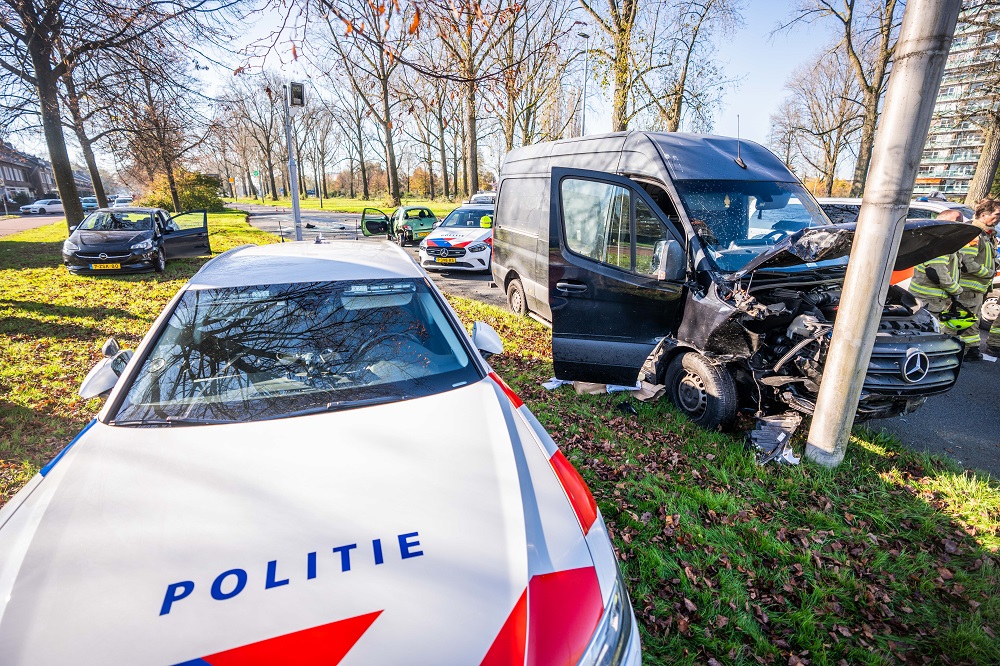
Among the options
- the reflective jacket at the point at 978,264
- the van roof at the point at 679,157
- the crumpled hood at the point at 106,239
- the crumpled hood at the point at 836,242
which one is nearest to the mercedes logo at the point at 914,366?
the crumpled hood at the point at 836,242

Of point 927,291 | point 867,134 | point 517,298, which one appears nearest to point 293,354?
point 517,298

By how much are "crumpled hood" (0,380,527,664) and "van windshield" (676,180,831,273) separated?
9.98 feet

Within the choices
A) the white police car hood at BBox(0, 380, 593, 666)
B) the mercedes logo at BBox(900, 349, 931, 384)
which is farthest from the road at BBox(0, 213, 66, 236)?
the mercedes logo at BBox(900, 349, 931, 384)

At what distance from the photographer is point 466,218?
13.3m

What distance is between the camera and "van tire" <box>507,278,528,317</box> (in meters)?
6.97

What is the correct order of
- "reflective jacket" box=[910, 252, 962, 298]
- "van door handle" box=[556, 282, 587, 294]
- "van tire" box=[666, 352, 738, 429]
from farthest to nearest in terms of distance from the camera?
"reflective jacket" box=[910, 252, 962, 298]
"van door handle" box=[556, 282, 587, 294]
"van tire" box=[666, 352, 738, 429]

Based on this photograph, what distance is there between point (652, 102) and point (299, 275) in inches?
739

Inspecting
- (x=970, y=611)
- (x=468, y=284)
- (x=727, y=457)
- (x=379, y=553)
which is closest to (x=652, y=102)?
(x=468, y=284)

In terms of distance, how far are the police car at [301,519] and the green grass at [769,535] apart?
48.8 inches

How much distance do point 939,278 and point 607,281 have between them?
4.29m

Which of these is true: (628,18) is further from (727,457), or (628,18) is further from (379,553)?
(379,553)

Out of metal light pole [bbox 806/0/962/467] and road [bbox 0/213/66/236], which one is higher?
metal light pole [bbox 806/0/962/467]

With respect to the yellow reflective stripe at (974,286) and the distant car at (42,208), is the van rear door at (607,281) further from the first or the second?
the distant car at (42,208)

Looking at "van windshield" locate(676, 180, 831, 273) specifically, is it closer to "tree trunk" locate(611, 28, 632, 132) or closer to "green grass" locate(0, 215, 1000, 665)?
"green grass" locate(0, 215, 1000, 665)
